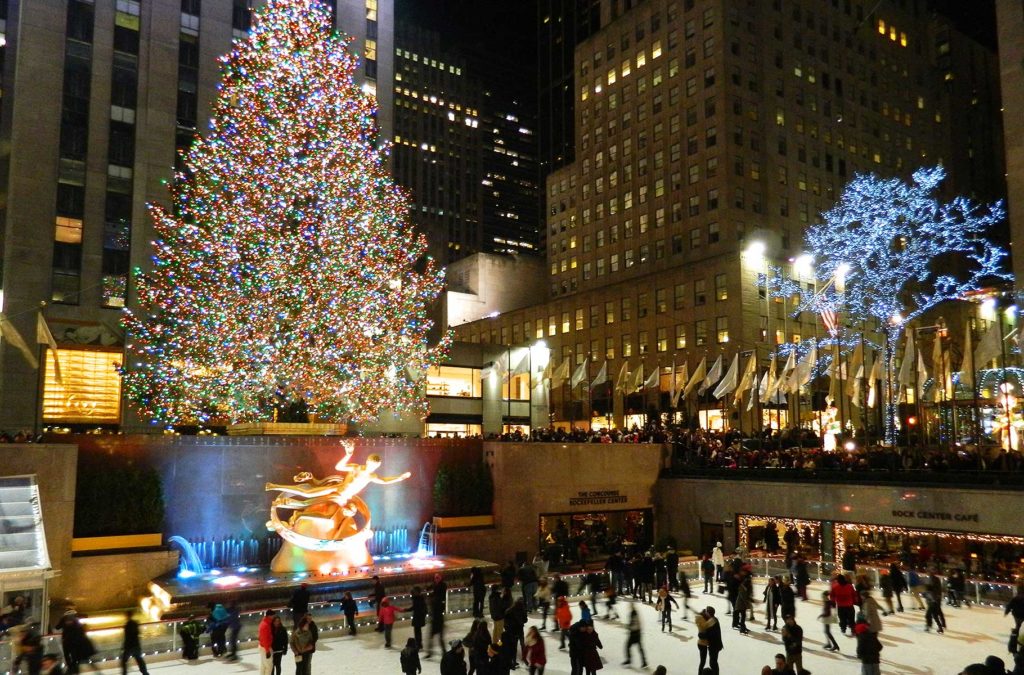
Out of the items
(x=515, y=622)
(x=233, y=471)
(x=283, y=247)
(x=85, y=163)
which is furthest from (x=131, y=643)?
(x=85, y=163)

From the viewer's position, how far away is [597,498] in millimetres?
33406

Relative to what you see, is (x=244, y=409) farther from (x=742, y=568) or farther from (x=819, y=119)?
(x=819, y=119)

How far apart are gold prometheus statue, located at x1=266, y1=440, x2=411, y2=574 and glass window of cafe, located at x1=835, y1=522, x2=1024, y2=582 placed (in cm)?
1654

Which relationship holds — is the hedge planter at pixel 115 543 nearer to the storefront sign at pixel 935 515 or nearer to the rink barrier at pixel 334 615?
the rink barrier at pixel 334 615

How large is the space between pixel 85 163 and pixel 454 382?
85.7 feet

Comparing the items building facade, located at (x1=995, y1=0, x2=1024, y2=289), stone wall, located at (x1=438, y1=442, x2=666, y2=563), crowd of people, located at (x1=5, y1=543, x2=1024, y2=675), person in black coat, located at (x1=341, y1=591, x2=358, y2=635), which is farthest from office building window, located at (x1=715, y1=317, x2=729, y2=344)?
person in black coat, located at (x1=341, y1=591, x2=358, y2=635)

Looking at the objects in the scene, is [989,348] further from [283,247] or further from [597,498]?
[283,247]

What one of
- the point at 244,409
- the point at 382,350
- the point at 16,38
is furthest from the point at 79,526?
the point at 16,38

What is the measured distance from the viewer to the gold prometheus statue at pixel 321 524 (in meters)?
24.3

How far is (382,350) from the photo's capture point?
109ft

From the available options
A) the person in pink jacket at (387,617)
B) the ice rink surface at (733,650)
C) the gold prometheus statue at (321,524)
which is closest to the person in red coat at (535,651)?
the ice rink surface at (733,650)

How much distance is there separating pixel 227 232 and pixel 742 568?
2036 centimetres

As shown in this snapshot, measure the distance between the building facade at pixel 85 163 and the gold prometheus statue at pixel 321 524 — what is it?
54.6 ft

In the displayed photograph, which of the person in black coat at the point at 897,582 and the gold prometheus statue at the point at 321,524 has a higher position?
the gold prometheus statue at the point at 321,524
